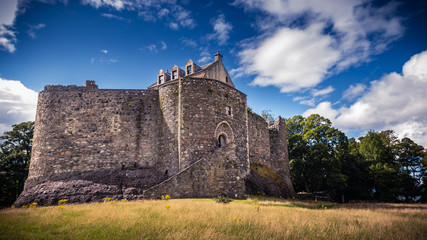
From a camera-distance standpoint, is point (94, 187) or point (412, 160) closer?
point (94, 187)

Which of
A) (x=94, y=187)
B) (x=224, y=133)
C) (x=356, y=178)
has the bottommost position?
(x=356, y=178)

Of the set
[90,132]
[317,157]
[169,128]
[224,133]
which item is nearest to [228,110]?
[224,133]

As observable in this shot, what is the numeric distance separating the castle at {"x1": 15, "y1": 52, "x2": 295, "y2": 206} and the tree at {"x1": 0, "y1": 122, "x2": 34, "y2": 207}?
36.9 ft

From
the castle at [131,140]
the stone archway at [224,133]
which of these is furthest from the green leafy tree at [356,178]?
the stone archway at [224,133]

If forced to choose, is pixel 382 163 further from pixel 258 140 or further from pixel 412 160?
pixel 258 140

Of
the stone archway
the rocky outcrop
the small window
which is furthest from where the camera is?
the small window

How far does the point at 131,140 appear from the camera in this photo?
20.2 meters

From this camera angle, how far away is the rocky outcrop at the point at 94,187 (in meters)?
16.9

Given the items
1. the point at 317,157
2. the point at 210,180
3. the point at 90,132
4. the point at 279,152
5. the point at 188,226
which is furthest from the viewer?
the point at 317,157

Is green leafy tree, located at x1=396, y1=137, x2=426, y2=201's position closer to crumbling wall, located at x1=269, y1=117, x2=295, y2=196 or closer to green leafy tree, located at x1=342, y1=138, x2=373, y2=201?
green leafy tree, located at x1=342, y1=138, x2=373, y2=201

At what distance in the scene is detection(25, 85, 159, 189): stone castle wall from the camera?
62.8 ft

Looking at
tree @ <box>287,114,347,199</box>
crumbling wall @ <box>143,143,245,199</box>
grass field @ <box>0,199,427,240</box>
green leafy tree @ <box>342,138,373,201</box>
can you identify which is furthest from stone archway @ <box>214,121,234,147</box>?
green leafy tree @ <box>342,138,373,201</box>

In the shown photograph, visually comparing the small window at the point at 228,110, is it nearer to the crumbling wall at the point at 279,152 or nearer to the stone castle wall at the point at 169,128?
the stone castle wall at the point at 169,128

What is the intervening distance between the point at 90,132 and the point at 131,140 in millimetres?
3118
